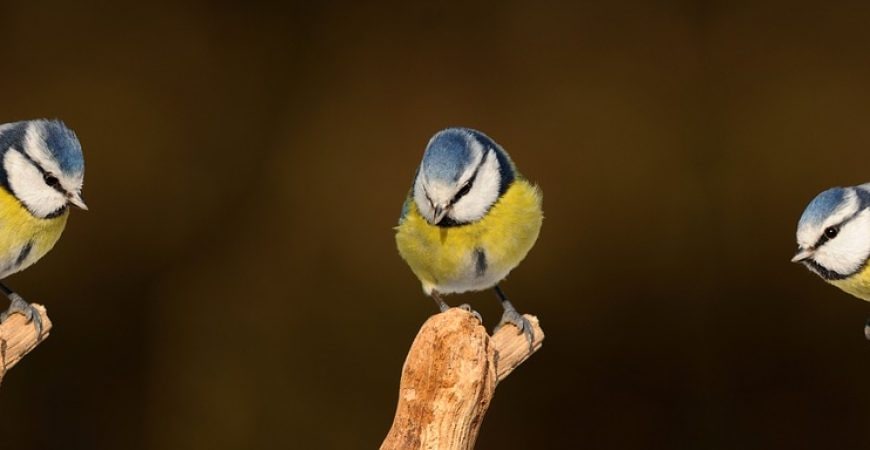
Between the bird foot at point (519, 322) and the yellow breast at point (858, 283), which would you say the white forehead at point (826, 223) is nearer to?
the yellow breast at point (858, 283)

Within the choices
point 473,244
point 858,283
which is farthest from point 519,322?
point 858,283

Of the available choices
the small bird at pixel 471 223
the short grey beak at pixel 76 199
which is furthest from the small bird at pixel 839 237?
the short grey beak at pixel 76 199

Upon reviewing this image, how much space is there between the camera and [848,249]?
143 cm

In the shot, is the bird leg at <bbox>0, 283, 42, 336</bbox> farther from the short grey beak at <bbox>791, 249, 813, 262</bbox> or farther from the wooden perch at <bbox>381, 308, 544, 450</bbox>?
the short grey beak at <bbox>791, 249, 813, 262</bbox>

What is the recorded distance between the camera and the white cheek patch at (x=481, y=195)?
4.22 ft

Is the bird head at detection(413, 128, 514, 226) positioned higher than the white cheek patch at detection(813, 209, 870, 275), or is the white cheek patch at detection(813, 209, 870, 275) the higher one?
the bird head at detection(413, 128, 514, 226)

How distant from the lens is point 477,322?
3.69ft

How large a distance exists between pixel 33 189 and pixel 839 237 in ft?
3.50

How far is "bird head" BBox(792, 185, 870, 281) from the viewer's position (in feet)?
4.48

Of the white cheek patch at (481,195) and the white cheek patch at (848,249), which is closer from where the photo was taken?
the white cheek patch at (481,195)

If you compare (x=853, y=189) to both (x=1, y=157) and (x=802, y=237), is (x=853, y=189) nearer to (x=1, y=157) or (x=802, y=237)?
(x=802, y=237)

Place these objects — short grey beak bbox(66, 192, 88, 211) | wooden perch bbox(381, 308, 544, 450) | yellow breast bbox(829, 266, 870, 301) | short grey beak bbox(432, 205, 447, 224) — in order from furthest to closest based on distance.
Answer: yellow breast bbox(829, 266, 870, 301)
short grey beak bbox(66, 192, 88, 211)
short grey beak bbox(432, 205, 447, 224)
wooden perch bbox(381, 308, 544, 450)

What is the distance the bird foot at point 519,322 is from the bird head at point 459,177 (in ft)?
0.42

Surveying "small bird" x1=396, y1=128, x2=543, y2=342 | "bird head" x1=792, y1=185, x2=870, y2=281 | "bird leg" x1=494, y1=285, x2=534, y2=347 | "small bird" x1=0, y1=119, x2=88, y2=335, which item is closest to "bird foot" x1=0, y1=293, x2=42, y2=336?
"small bird" x1=0, y1=119, x2=88, y2=335
